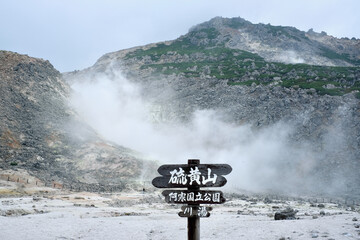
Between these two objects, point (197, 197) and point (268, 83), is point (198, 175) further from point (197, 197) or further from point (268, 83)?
point (268, 83)

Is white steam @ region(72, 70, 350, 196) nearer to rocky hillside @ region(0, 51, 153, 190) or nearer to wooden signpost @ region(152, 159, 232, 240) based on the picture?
rocky hillside @ region(0, 51, 153, 190)

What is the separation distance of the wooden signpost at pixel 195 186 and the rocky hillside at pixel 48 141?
4346 centimetres

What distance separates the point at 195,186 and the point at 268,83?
272 feet

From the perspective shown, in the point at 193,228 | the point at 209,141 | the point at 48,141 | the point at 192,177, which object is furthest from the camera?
the point at 209,141

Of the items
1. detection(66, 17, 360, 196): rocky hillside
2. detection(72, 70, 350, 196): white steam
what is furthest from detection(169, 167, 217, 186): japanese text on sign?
detection(66, 17, 360, 196): rocky hillside

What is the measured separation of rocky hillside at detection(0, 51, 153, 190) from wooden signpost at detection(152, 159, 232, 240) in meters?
43.5

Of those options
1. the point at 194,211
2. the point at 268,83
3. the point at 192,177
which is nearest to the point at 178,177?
the point at 192,177

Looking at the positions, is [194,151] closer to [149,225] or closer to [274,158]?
[274,158]

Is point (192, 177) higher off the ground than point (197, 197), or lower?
higher

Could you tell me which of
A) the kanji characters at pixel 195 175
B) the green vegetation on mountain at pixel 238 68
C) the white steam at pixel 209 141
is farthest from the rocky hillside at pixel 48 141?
the green vegetation on mountain at pixel 238 68

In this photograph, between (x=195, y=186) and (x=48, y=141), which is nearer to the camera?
(x=195, y=186)

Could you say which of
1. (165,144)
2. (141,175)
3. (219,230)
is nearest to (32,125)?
(141,175)

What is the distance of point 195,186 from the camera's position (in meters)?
8.84

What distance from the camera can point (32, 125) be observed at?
203 feet
